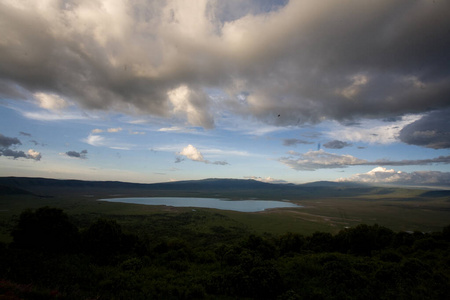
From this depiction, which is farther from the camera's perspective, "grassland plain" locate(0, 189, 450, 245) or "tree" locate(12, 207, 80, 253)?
"grassland plain" locate(0, 189, 450, 245)

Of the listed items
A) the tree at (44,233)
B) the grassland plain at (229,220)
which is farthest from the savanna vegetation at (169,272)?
the grassland plain at (229,220)

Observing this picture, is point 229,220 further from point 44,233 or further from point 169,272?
point 44,233

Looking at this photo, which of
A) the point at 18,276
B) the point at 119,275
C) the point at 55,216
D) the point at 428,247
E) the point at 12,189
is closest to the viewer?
the point at 18,276

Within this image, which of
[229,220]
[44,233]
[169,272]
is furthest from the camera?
[229,220]

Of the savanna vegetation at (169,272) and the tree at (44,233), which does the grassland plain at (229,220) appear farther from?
the savanna vegetation at (169,272)

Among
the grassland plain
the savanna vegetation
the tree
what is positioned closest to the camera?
the savanna vegetation

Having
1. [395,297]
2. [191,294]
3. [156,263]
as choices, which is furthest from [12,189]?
[395,297]

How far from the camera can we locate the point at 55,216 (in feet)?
90.7

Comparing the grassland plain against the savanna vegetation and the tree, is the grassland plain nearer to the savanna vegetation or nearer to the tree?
the tree

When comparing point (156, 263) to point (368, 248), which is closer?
point (156, 263)

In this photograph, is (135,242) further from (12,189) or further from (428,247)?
(12,189)

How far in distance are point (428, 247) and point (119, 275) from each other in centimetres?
4579

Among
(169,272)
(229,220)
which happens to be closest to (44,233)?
(169,272)

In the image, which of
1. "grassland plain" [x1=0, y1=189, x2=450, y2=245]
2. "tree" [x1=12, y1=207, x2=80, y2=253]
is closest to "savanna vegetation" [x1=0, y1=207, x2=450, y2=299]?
"tree" [x1=12, y1=207, x2=80, y2=253]
